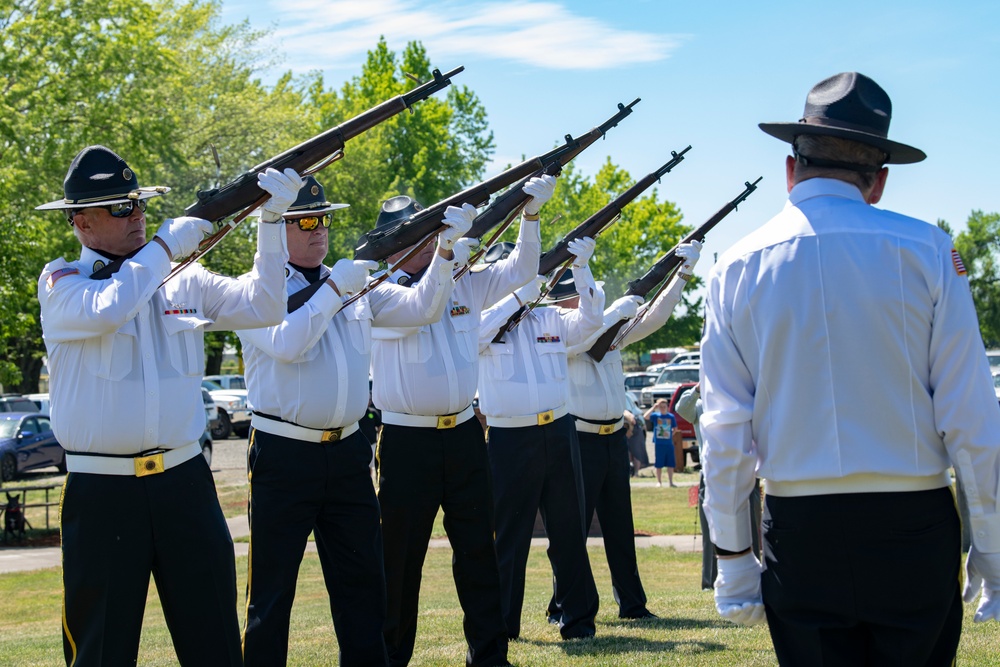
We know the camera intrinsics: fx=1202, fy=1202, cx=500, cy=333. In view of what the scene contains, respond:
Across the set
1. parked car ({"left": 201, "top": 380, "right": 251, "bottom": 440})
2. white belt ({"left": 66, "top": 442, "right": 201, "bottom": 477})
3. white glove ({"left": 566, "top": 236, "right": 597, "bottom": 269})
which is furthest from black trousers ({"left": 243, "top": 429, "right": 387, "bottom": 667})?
parked car ({"left": 201, "top": 380, "right": 251, "bottom": 440})

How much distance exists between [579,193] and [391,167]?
9.47 metres

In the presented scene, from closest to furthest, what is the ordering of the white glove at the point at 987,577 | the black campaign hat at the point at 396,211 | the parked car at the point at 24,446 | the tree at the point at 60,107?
the white glove at the point at 987,577 < the black campaign hat at the point at 396,211 < the tree at the point at 60,107 < the parked car at the point at 24,446

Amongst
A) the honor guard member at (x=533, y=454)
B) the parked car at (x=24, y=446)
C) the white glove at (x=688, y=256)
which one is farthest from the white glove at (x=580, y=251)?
the parked car at (x=24, y=446)

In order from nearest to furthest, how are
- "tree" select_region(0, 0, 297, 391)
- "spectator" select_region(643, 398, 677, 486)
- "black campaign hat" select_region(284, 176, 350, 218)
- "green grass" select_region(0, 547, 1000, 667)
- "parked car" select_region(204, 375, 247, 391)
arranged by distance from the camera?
"black campaign hat" select_region(284, 176, 350, 218) < "green grass" select_region(0, 547, 1000, 667) < "spectator" select_region(643, 398, 677, 486) < "tree" select_region(0, 0, 297, 391) < "parked car" select_region(204, 375, 247, 391)

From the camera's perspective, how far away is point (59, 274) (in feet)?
16.6

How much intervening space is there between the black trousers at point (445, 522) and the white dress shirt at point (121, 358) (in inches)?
77.7

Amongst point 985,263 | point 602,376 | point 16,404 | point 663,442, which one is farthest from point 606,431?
point 985,263

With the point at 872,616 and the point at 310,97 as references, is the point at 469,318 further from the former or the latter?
the point at 310,97

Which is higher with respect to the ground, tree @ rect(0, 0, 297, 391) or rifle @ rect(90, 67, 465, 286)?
tree @ rect(0, 0, 297, 391)

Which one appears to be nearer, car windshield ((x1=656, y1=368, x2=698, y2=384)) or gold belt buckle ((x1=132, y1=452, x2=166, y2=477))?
gold belt buckle ((x1=132, y1=452, x2=166, y2=477))

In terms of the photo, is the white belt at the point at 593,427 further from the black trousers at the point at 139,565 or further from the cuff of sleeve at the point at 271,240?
the black trousers at the point at 139,565

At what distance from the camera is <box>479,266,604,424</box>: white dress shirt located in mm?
8633

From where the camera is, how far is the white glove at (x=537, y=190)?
25.6 feet

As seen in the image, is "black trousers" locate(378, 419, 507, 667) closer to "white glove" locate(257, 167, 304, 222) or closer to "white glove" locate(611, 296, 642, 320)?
"white glove" locate(257, 167, 304, 222)
